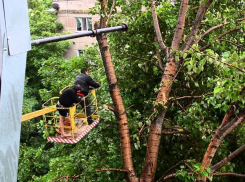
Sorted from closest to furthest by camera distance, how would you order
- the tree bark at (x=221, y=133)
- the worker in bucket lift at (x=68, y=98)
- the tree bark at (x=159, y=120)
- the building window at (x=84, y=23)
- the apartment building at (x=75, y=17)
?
the tree bark at (x=221, y=133) < the tree bark at (x=159, y=120) < the worker in bucket lift at (x=68, y=98) < the apartment building at (x=75, y=17) < the building window at (x=84, y=23)

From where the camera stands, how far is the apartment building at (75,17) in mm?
20719

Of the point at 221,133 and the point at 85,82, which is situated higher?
the point at 221,133

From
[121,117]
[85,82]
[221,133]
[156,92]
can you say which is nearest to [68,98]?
[85,82]

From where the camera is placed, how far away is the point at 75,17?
2127 cm

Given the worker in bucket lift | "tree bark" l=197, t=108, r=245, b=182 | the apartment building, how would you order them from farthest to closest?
the apartment building, the worker in bucket lift, "tree bark" l=197, t=108, r=245, b=182

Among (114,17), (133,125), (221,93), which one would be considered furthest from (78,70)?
(221,93)

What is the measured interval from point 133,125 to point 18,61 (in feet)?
14.0

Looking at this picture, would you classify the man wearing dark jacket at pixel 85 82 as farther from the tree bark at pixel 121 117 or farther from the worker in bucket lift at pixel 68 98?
the tree bark at pixel 121 117

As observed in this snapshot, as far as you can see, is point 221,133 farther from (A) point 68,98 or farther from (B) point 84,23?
(B) point 84,23

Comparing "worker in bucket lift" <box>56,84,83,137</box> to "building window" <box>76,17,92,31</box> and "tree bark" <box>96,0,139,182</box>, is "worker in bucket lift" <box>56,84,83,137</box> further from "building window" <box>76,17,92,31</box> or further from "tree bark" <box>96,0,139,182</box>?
"building window" <box>76,17,92,31</box>

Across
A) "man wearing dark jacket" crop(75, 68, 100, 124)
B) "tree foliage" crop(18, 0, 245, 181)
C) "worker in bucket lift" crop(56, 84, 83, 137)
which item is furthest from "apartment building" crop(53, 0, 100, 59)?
"worker in bucket lift" crop(56, 84, 83, 137)

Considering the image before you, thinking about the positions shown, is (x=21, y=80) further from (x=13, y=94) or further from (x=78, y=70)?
(x=78, y=70)

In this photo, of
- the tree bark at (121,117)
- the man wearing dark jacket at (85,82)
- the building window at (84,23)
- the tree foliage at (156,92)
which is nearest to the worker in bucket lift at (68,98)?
the man wearing dark jacket at (85,82)

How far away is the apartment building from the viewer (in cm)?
2072
